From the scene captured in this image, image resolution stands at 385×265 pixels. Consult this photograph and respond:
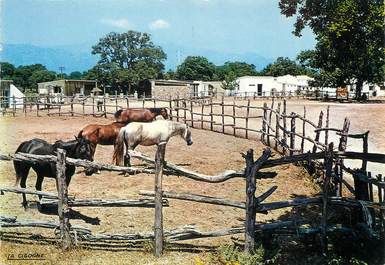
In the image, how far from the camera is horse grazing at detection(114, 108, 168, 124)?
17969mm

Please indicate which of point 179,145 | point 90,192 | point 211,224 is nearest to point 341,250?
point 211,224

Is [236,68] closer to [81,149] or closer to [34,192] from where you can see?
[81,149]

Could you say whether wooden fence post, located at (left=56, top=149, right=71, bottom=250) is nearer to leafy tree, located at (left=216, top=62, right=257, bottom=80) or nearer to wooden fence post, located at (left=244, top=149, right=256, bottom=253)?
wooden fence post, located at (left=244, top=149, right=256, bottom=253)

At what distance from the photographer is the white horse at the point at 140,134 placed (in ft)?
36.2

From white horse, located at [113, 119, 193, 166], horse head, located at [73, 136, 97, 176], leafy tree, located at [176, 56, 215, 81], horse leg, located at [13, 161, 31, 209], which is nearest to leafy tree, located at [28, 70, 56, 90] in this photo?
leafy tree, located at [176, 56, 215, 81]

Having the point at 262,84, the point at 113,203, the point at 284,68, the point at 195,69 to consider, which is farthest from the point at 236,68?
the point at 113,203

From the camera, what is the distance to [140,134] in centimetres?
1157

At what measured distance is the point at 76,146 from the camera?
7.64m

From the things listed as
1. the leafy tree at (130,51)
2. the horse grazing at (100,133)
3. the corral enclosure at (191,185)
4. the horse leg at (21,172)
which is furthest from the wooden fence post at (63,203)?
the leafy tree at (130,51)

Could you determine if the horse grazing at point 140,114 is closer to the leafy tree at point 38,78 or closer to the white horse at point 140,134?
the white horse at point 140,134

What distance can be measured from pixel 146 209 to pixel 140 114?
1054 centimetres

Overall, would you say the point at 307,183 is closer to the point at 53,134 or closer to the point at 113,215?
the point at 113,215

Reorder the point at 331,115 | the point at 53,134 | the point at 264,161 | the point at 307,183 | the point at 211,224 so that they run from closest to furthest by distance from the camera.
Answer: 1. the point at 264,161
2. the point at 211,224
3. the point at 307,183
4. the point at 53,134
5. the point at 331,115

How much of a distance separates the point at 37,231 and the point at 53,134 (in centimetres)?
1190
